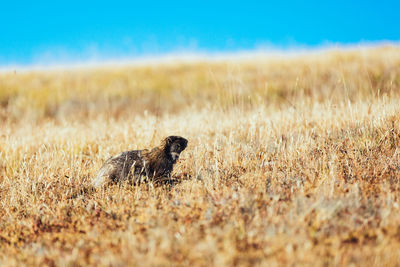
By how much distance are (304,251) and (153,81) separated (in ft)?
49.9

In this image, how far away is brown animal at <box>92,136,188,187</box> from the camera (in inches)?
201

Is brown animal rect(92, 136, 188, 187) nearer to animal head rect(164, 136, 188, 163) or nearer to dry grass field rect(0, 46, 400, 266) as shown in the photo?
animal head rect(164, 136, 188, 163)

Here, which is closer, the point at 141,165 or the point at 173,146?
the point at 141,165

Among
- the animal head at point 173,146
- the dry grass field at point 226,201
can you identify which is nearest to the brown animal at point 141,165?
the animal head at point 173,146

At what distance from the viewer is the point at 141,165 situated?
5266mm

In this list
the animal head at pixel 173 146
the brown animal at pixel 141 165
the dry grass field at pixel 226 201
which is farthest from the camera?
the animal head at pixel 173 146

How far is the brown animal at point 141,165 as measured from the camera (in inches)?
201

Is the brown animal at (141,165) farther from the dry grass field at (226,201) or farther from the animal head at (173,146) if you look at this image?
the dry grass field at (226,201)

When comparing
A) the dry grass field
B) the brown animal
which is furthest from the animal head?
the dry grass field

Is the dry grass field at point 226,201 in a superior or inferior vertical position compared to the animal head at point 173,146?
inferior

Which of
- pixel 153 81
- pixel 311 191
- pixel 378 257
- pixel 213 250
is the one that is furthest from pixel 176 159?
pixel 153 81

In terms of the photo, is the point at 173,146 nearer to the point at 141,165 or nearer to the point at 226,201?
the point at 141,165

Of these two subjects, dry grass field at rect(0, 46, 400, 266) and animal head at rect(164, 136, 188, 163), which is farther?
animal head at rect(164, 136, 188, 163)

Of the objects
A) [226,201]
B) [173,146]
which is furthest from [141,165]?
[226,201]
